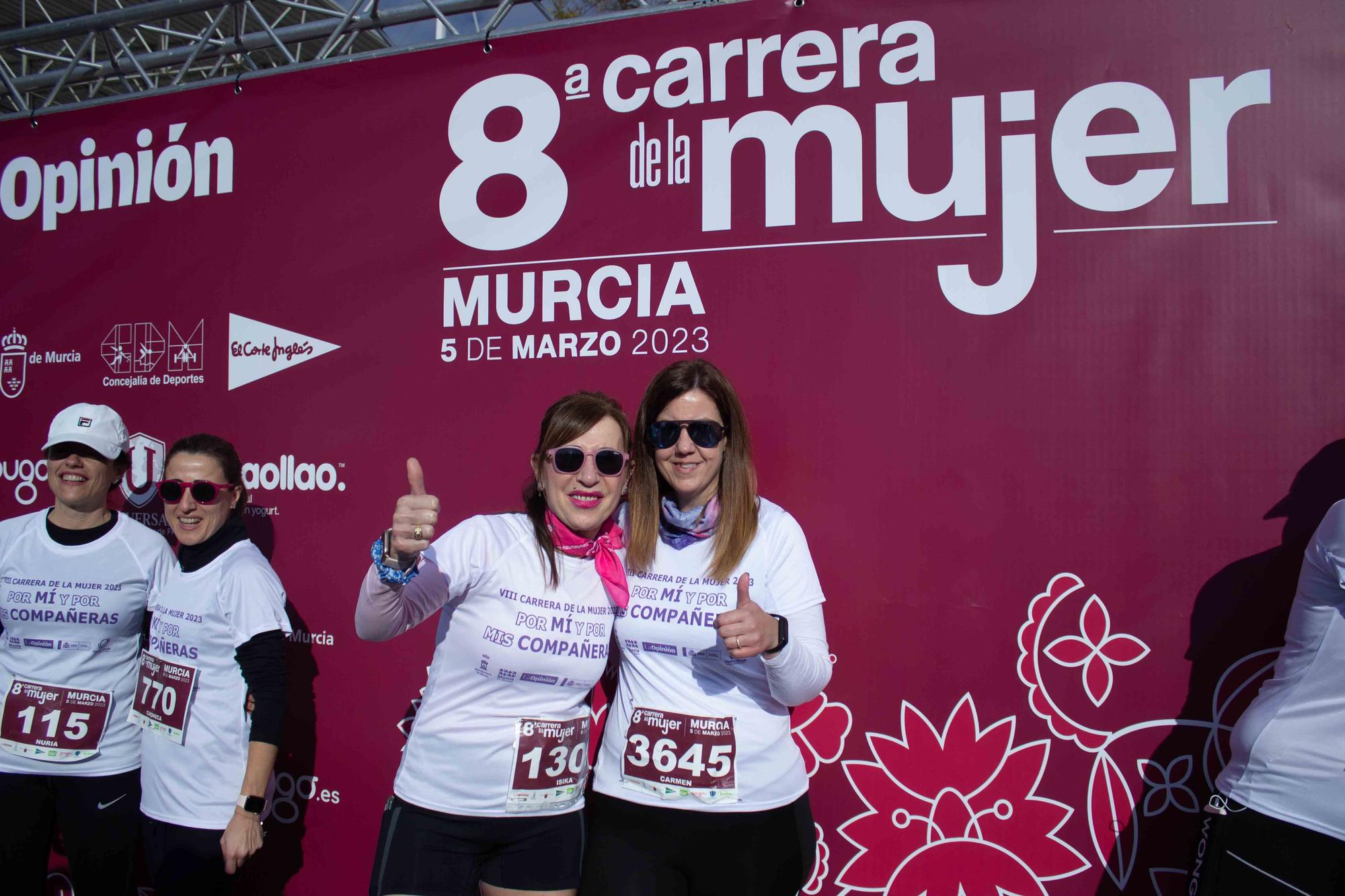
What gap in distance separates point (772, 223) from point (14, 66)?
5.93 meters

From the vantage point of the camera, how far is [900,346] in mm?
2586

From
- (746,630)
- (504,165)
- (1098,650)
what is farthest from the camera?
(504,165)

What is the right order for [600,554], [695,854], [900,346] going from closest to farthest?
[695,854] < [600,554] < [900,346]

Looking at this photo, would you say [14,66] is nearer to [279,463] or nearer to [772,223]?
[279,463]

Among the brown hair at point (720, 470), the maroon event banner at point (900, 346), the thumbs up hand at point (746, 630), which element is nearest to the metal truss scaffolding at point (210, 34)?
the maroon event banner at point (900, 346)

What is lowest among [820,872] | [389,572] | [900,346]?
[820,872]

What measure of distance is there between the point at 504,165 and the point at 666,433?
1.35m

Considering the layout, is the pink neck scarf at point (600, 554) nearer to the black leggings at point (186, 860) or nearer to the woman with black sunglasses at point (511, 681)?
the woman with black sunglasses at point (511, 681)

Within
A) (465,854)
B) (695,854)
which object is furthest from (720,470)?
(465,854)

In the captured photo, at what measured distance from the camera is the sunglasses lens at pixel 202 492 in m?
2.39

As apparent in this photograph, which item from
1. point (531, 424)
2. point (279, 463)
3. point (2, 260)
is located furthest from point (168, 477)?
point (2, 260)

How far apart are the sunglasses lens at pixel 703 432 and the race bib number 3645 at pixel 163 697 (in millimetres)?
1563

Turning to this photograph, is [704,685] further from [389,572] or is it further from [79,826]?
[79,826]

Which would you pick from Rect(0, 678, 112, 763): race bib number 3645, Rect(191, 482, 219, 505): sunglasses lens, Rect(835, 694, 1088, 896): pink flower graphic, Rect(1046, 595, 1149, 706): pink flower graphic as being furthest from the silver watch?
Rect(1046, 595, 1149, 706): pink flower graphic
